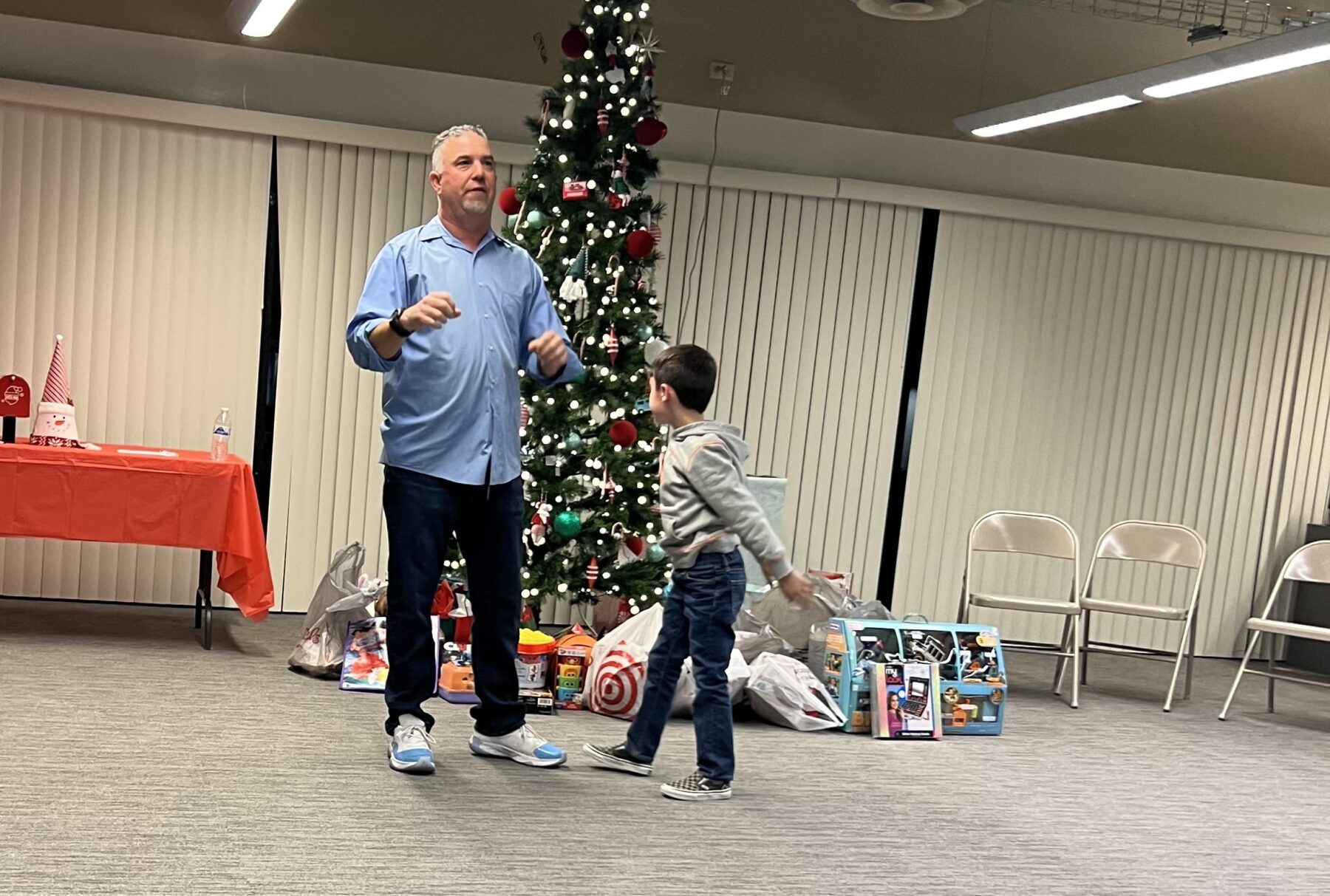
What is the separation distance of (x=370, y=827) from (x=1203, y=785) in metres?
3.11

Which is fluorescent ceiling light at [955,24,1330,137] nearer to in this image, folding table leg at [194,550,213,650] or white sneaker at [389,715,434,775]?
white sneaker at [389,715,434,775]

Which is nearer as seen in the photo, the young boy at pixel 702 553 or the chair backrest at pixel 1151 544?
the young boy at pixel 702 553

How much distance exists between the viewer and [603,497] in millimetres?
5227

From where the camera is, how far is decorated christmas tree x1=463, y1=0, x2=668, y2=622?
5.16 meters

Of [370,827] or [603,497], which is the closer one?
[370,827]

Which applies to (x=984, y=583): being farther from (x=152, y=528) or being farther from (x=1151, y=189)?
(x=152, y=528)

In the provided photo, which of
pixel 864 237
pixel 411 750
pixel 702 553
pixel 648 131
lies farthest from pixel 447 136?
pixel 864 237

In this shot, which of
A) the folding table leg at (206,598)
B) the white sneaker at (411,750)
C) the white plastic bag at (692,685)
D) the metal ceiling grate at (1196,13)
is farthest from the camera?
the metal ceiling grate at (1196,13)

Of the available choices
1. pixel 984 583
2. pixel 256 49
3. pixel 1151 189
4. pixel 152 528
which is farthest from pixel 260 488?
pixel 1151 189

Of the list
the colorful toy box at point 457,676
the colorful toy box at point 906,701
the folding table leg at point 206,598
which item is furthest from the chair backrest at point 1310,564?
the folding table leg at point 206,598

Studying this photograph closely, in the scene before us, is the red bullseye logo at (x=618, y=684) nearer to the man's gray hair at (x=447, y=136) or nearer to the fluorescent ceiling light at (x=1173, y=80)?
the man's gray hair at (x=447, y=136)

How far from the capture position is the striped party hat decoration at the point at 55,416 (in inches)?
207

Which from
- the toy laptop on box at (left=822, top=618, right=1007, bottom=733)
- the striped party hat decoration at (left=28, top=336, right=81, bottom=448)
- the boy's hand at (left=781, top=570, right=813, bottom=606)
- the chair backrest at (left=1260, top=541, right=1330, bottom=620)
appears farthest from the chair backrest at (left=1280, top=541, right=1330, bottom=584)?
the striped party hat decoration at (left=28, top=336, right=81, bottom=448)

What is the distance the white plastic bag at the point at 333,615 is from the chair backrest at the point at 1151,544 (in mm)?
3786
